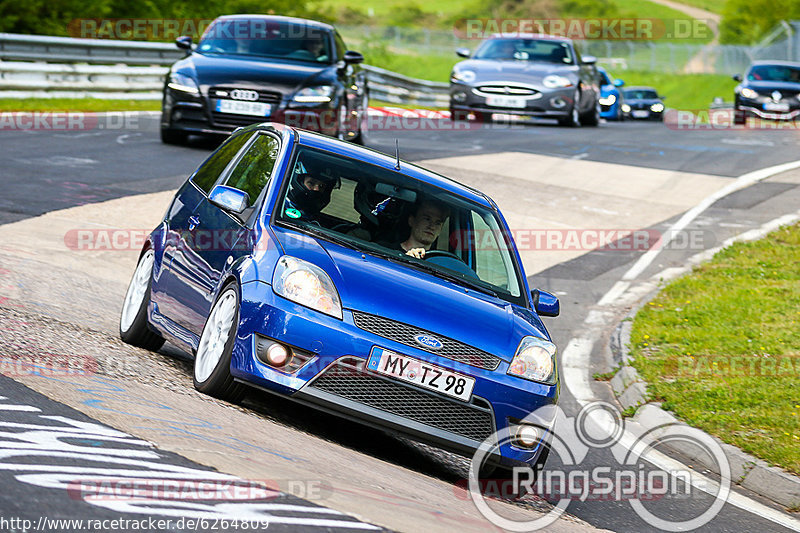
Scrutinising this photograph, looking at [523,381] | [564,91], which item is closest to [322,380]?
[523,381]

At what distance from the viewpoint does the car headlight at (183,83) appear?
52.7ft

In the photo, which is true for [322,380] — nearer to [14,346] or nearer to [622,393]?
[14,346]

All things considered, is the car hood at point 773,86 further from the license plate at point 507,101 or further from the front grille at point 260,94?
the front grille at point 260,94

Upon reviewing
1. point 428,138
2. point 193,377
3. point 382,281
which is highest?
point 382,281

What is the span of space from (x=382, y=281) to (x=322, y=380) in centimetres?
64

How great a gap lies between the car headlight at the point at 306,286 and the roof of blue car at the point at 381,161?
129cm

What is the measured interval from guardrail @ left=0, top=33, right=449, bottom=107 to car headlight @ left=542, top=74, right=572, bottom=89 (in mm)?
8140

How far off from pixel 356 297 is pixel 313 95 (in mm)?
10580

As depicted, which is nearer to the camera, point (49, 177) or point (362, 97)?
point (49, 177)

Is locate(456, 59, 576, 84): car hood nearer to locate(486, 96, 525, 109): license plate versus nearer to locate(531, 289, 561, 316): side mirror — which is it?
locate(486, 96, 525, 109): license plate

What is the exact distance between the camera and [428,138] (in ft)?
72.5

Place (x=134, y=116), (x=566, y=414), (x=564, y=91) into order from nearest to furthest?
(x=566, y=414) → (x=134, y=116) → (x=564, y=91)
